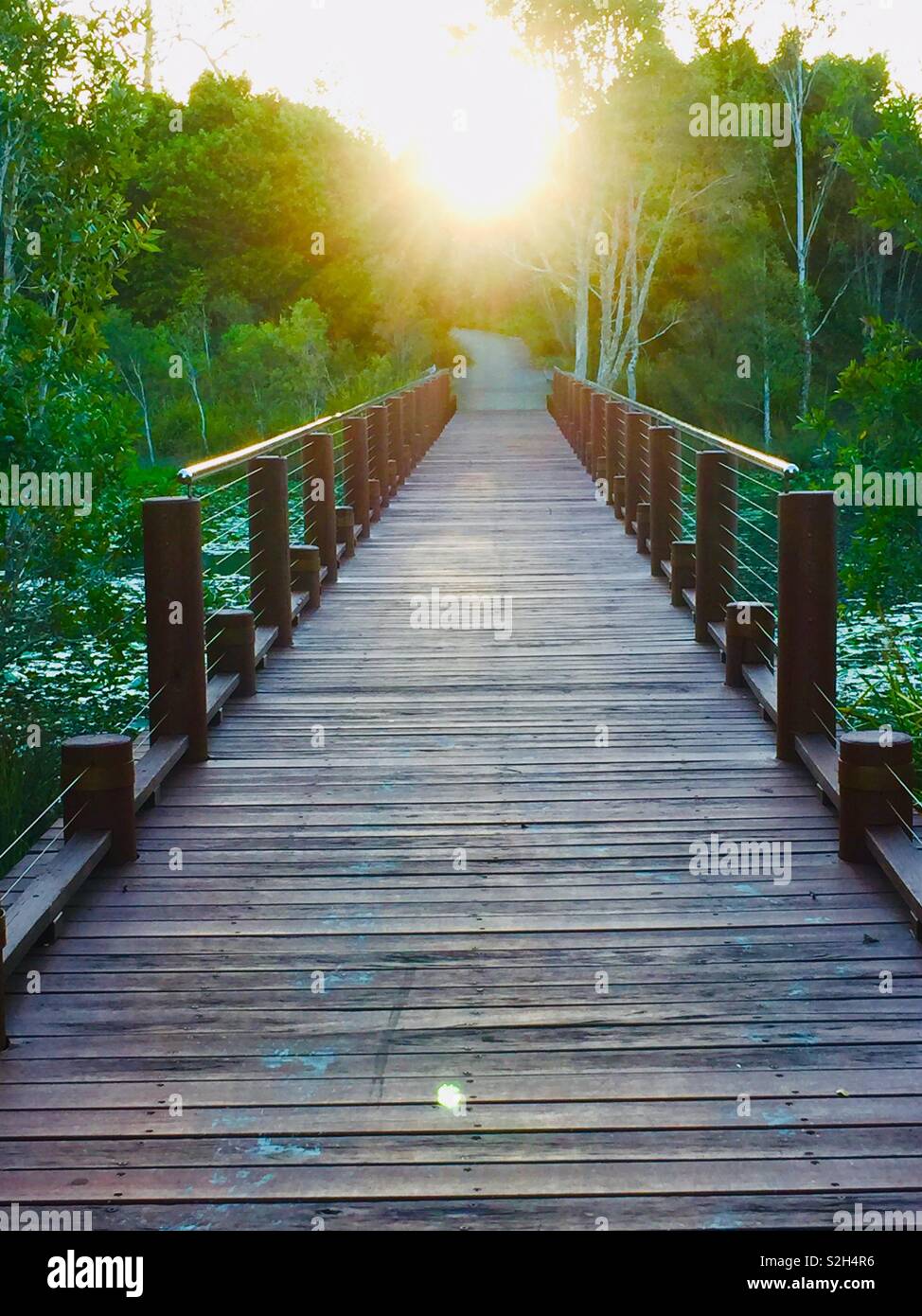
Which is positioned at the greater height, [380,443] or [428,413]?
[428,413]

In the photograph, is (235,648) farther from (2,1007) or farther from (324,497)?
(2,1007)

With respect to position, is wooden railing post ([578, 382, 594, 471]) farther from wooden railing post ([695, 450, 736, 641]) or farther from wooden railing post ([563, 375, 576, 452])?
wooden railing post ([695, 450, 736, 641])

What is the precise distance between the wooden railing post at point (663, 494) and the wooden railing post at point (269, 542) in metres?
2.81


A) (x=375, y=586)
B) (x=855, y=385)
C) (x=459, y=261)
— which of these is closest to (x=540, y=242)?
(x=459, y=261)

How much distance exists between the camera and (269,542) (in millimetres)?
8141

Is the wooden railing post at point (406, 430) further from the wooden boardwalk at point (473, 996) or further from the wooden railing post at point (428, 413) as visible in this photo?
the wooden boardwalk at point (473, 996)

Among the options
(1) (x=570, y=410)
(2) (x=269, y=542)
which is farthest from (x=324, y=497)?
(1) (x=570, y=410)

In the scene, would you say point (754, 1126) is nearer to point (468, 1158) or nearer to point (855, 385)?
point (468, 1158)

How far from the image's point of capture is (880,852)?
4512 mm

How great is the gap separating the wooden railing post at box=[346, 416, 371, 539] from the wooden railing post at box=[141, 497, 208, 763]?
6.60 m

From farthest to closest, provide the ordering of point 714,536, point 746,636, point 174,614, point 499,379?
point 499,379, point 714,536, point 746,636, point 174,614

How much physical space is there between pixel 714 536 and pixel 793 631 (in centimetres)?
247

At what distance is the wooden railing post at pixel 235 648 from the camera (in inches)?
281

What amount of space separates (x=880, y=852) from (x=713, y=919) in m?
0.50
